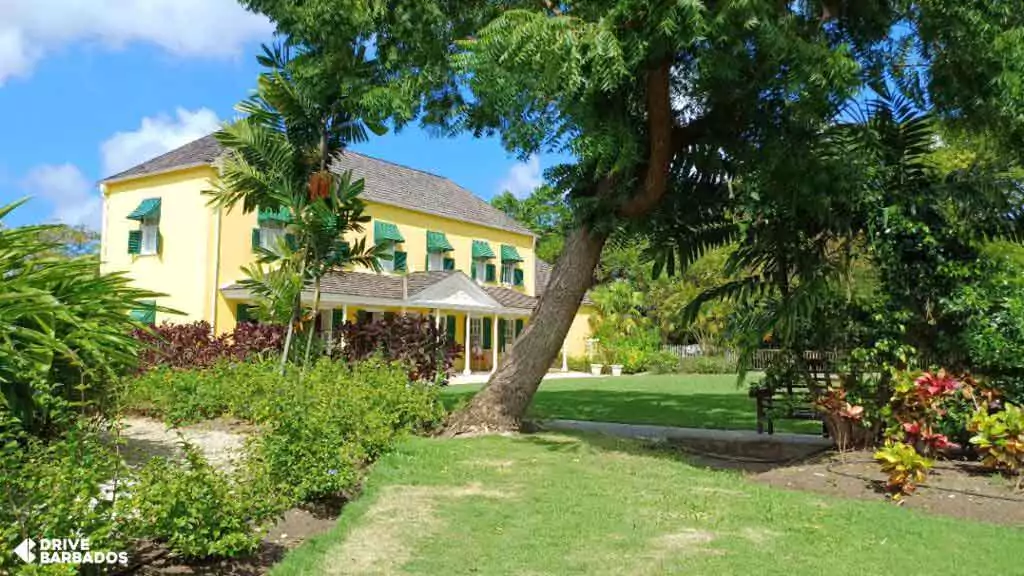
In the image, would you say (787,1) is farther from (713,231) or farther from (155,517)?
(155,517)

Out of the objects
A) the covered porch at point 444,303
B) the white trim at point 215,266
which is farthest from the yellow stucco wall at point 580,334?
the white trim at point 215,266

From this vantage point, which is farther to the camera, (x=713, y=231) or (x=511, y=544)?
(x=713, y=231)

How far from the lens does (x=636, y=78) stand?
346 inches

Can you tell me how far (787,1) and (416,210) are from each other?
73.1ft

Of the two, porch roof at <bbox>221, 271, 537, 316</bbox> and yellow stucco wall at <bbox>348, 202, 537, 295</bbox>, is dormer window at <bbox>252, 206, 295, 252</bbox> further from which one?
yellow stucco wall at <bbox>348, 202, 537, 295</bbox>

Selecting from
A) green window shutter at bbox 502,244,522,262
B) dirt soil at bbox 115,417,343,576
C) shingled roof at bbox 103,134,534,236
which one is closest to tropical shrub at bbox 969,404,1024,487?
dirt soil at bbox 115,417,343,576

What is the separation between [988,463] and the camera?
745 cm

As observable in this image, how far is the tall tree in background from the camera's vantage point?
23.1ft

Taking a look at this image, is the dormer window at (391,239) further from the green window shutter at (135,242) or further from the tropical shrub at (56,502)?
the tropical shrub at (56,502)

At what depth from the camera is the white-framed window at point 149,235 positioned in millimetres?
24377

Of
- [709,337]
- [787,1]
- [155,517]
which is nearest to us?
[155,517]

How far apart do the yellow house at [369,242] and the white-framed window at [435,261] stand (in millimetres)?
53

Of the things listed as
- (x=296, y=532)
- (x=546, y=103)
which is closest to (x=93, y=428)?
(x=296, y=532)

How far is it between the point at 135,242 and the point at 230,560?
22.2m
